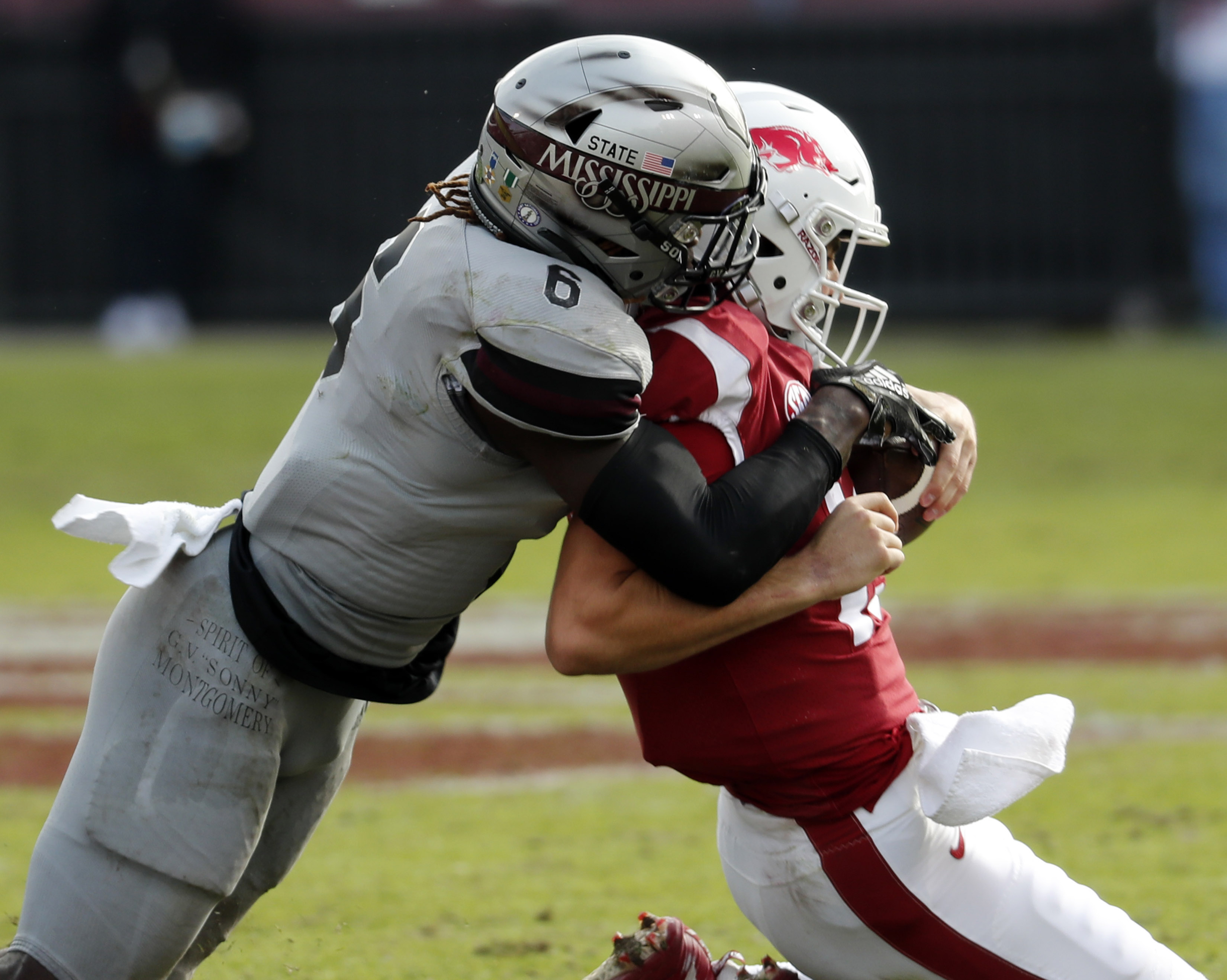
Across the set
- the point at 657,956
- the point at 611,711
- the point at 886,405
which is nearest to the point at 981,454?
the point at 611,711

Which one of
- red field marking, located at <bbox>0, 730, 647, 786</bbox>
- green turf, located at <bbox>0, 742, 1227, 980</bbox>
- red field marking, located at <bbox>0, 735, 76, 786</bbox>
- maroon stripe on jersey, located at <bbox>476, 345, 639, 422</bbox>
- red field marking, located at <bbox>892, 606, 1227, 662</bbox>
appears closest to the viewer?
maroon stripe on jersey, located at <bbox>476, 345, 639, 422</bbox>

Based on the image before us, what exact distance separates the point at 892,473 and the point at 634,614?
2.02 feet

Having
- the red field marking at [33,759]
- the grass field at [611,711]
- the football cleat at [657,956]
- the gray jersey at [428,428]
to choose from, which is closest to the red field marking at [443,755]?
the red field marking at [33,759]

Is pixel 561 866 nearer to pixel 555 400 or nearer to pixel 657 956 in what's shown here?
pixel 657 956

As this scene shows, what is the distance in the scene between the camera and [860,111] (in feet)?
47.7

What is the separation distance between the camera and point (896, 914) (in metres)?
2.37

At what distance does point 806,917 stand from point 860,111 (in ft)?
41.9

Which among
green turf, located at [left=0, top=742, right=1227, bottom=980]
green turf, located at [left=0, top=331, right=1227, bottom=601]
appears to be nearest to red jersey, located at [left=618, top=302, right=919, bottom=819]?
green turf, located at [left=0, top=742, right=1227, bottom=980]

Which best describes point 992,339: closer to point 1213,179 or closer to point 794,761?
point 1213,179

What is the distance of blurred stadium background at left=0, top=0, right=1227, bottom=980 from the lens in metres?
4.02

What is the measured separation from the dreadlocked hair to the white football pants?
96 cm

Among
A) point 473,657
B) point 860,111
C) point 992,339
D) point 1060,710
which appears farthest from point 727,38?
point 1060,710

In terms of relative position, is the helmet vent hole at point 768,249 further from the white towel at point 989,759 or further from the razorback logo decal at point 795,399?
the white towel at point 989,759

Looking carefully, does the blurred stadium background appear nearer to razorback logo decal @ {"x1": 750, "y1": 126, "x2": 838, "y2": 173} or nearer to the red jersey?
the red jersey
